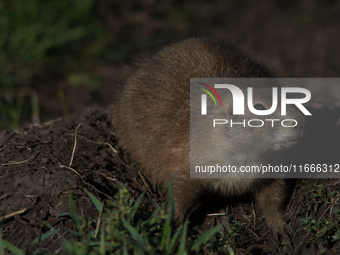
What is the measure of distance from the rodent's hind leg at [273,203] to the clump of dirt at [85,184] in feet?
0.35

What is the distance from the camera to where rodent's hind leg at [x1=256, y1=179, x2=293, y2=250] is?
4145mm

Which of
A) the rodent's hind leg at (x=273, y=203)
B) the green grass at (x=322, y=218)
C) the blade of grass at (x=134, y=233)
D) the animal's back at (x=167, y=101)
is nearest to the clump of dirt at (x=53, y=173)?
the animal's back at (x=167, y=101)

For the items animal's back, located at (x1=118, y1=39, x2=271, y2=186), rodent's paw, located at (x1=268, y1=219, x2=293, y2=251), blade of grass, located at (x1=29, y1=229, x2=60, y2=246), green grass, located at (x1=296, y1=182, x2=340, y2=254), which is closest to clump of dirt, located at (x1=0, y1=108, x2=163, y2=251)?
blade of grass, located at (x1=29, y1=229, x2=60, y2=246)

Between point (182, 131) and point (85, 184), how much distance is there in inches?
47.5

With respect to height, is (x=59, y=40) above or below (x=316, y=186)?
above

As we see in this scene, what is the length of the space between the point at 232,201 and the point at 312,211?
0.92 metres

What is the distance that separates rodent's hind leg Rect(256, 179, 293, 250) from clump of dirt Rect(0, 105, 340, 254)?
0.11 m

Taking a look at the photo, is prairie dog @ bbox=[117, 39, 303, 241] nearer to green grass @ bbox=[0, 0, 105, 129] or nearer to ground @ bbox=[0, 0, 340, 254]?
ground @ bbox=[0, 0, 340, 254]

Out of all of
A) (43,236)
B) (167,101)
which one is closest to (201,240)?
(43,236)

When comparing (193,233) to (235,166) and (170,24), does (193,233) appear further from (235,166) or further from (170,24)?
(170,24)

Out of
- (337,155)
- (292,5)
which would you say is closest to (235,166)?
(337,155)

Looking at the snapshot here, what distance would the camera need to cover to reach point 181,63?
491cm

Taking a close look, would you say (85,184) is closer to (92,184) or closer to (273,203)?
(92,184)

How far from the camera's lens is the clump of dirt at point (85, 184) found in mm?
3680
